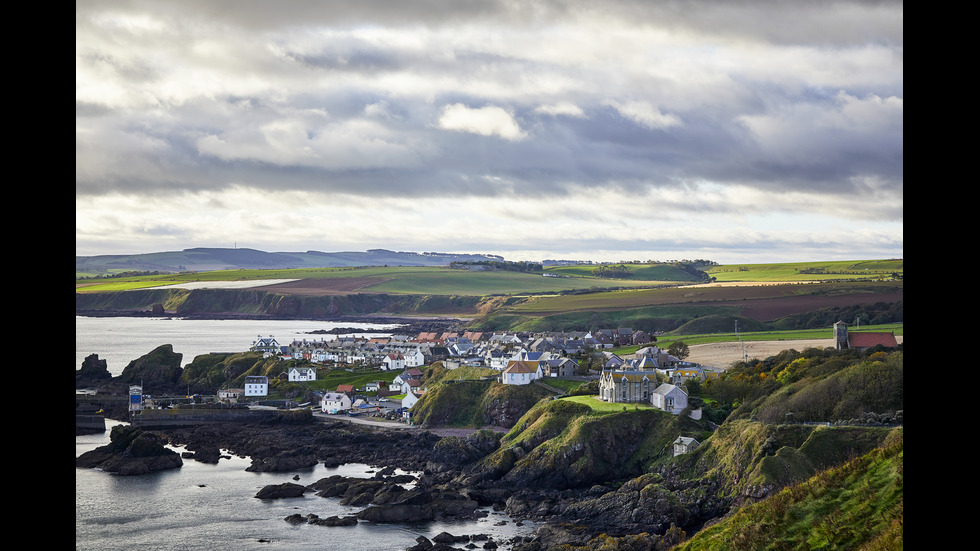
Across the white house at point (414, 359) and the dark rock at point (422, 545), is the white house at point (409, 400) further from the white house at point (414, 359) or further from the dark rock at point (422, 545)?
the dark rock at point (422, 545)

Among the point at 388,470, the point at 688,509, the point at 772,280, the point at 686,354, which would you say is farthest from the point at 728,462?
the point at 772,280

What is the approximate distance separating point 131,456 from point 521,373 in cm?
3071

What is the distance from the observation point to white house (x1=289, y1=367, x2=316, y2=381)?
3364 inches

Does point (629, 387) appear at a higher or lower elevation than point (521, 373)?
higher

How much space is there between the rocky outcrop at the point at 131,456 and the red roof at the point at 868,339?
180 feet

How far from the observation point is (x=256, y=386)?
81.1 meters

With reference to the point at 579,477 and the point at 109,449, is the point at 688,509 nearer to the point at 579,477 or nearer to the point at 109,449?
the point at 579,477

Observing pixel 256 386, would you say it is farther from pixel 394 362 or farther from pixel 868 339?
pixel 868 339

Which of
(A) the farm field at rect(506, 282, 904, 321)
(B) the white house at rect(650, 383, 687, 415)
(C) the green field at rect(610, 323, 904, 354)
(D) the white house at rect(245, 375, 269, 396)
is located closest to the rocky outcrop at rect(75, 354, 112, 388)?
(D) the white house at rect(245, 375, 269, 396)

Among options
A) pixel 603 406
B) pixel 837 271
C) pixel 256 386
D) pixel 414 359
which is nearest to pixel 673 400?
pixel 603 406

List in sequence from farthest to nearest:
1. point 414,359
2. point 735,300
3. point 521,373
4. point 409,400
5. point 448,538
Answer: point 735,300 < point 414,359 < point 409,400 < point 521,373 < point 448,538

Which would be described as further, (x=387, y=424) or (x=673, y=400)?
(x=387, y=424)

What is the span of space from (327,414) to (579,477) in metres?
33.2

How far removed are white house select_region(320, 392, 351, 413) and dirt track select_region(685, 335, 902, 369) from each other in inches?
1355
